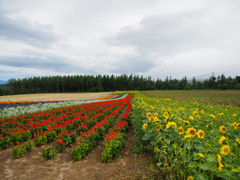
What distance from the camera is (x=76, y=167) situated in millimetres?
4090

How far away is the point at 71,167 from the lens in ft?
13.5

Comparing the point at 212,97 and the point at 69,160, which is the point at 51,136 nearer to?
the point at 69,160

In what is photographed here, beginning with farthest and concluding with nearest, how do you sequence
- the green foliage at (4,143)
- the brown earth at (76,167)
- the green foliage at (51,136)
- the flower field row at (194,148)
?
the green foliage at (51,136) < the green foliage at (4,143) < the brown earth at (76,167) < the flower field row at (194,148)

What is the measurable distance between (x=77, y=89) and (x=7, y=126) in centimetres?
8219

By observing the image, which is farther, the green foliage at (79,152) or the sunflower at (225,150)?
the green foliage at (79,152)

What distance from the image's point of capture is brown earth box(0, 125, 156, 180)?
359cm

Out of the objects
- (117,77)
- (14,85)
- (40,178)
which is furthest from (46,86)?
(40,178)

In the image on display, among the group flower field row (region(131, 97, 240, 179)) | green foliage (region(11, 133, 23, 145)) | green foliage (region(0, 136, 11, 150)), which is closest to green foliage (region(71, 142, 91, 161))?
flower field row (region(131, 97, 240, 179))

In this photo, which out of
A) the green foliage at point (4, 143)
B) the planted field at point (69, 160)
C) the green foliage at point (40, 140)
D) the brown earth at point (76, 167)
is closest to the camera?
the brown earth at point (76, 167)

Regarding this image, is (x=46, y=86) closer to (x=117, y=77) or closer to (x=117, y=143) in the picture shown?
(x=117, y=77)

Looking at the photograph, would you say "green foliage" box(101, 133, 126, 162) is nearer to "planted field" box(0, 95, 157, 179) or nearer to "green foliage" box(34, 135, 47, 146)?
"planted field" box(0, 95, 157, 179)

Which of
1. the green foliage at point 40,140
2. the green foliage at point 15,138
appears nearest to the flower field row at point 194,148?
the green foliage at point 40,140

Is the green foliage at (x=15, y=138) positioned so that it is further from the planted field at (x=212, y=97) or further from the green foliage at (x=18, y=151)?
the planted field at (x=212, y=97)

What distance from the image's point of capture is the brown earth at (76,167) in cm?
359
